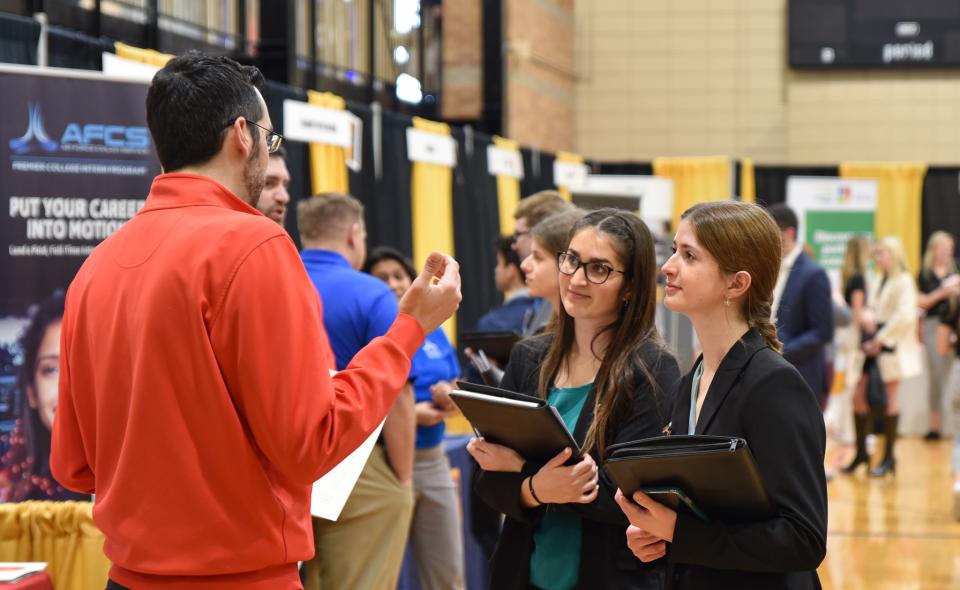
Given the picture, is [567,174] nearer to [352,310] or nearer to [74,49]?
[74,49]

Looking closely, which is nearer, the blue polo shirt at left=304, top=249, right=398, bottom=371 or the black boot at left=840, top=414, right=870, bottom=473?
the blue polo shirt at left=304, top=249, right=398, bottom=371

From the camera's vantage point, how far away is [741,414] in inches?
77.4

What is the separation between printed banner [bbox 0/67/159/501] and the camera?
3.62 metres

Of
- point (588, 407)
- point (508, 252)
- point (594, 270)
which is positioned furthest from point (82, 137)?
point (588, 407)

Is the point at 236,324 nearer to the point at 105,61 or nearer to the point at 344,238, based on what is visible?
the point at 344,238

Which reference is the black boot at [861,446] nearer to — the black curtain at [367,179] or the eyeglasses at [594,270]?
the black curtain at [367,179]

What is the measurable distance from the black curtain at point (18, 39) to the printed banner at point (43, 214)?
2.95 ft

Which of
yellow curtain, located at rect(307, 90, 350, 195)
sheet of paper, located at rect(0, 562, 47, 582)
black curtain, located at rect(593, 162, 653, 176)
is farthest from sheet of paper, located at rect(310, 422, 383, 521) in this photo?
black curtain, located at rect(593, 162, 653, 176)

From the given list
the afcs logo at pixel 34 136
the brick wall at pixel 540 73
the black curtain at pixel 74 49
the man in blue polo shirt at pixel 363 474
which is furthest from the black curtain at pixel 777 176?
the afcs logo at pixel 34 136

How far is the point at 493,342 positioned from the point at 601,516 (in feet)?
4.40

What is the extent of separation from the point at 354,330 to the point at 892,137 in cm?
1080

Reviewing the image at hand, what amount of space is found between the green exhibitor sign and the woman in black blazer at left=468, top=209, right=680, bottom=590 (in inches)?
373

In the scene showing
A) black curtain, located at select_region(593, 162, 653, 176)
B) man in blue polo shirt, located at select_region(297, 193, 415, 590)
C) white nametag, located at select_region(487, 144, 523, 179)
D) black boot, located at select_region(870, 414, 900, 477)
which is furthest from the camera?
black curtain, located at select_region(593, 162, 653, 176)

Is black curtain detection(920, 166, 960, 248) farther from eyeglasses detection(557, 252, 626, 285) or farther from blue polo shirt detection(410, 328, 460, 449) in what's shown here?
eyeglasses detection(557, 252, 626, 285)
